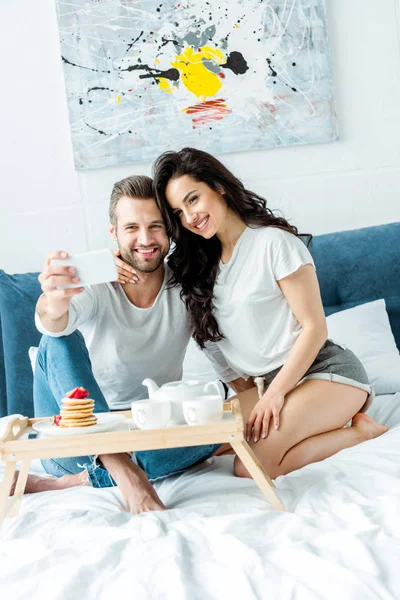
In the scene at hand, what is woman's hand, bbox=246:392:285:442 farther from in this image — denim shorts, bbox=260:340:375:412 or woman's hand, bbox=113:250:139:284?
woman's hand, bbox=113:250:139:284

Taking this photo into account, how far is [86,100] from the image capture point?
9.87 ft

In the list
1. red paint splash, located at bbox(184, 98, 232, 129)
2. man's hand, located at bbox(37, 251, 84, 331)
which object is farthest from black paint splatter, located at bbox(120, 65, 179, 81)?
man's hand, located at bbox(37, 251, 84, 331)

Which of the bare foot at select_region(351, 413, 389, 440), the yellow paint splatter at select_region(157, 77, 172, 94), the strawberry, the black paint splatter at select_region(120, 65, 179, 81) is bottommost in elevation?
the bare foot at select_region(351, 413, 389, 440)

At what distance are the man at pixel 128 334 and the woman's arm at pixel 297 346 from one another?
17 cm

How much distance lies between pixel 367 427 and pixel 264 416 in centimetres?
31

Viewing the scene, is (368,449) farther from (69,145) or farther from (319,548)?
(69,145)

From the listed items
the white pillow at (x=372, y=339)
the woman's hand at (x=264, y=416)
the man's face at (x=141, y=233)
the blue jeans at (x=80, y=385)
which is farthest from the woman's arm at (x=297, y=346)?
the white pillow at (x=372, y=339)

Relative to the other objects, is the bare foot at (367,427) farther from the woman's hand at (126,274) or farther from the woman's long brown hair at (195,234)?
the woman's hand at (126,274)

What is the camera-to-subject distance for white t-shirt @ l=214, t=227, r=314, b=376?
200cm

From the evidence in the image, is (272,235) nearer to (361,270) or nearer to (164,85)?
(361,270)

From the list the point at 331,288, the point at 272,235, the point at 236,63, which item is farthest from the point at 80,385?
the point at 236,63

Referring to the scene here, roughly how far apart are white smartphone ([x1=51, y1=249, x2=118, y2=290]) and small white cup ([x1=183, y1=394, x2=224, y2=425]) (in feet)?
1.06

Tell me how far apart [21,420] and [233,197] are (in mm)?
880

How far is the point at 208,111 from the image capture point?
2.99 meters
